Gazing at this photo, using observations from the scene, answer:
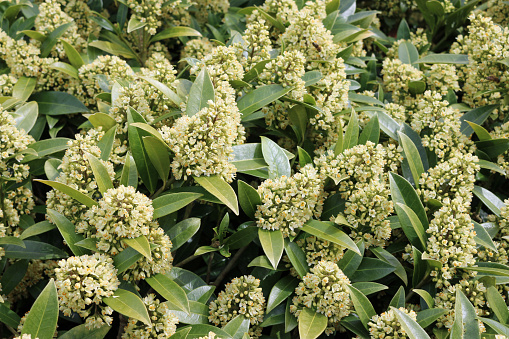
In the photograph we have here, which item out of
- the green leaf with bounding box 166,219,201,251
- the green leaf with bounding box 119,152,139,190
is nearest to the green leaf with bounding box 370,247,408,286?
the green leaf with bounding box 166,219,201,251

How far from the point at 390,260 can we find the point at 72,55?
291 centimetres

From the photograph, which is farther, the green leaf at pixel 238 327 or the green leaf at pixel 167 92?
the green leaf at pixel 167 92

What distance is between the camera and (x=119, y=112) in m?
3.19

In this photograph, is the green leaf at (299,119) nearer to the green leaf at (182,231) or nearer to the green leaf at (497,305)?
the green leaf at (182,231)

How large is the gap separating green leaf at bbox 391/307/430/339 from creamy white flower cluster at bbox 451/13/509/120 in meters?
2.10

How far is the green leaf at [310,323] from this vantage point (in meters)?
2.54

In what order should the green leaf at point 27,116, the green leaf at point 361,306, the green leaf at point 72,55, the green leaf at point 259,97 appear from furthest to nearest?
the green leaf at point 72,55 → the green leaf at point 27,116 → the green leaf at point 259,97 → the green leaf at point 361,306

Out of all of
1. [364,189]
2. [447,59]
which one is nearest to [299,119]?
[364,189]

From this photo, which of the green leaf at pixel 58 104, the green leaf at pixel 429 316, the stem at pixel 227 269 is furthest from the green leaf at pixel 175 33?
the green leaf at pixel 429 316

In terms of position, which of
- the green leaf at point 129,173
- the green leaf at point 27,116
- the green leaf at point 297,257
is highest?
the green leaf at point 129,173

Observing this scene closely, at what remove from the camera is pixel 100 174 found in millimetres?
2652

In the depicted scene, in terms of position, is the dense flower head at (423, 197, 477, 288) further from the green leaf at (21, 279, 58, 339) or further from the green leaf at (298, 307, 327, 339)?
the green leaf at (21, 279, 58, 339)

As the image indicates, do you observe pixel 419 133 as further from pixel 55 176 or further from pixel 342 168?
pixel 55 176

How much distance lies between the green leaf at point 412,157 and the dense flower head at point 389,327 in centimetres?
106
